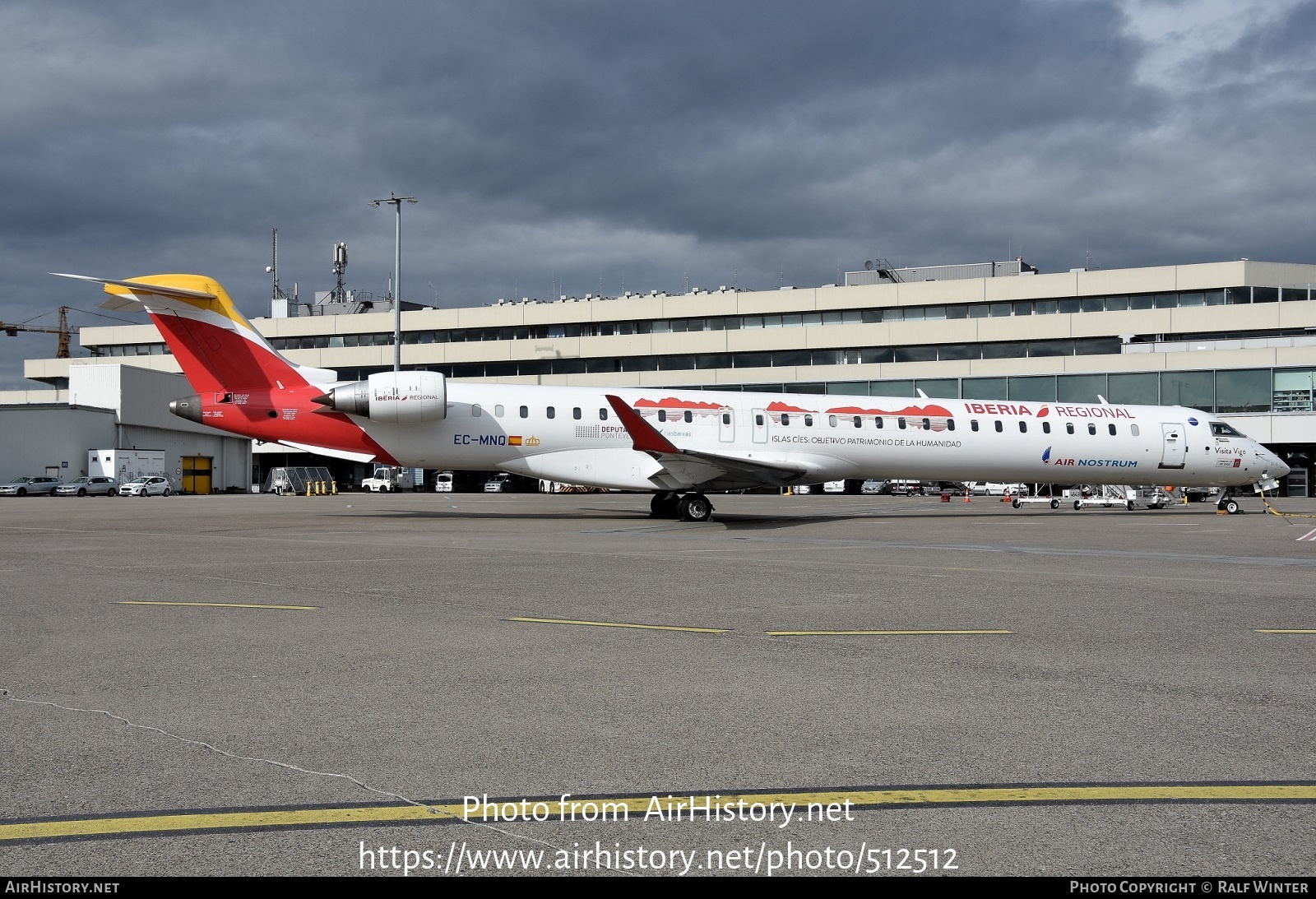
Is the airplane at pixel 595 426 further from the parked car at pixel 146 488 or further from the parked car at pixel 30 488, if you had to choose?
the parked car at pixel 30 488

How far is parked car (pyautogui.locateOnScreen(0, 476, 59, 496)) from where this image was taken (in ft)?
184

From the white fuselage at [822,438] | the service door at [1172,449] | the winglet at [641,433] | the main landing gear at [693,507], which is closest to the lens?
the winglet at [641,433]

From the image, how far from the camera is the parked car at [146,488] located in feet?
188

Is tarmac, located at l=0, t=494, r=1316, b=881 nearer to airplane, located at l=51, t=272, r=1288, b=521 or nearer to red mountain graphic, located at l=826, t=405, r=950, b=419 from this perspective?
airplane, located at l=51, t=272, r=1288, b=521

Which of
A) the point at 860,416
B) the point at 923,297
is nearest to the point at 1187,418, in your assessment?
the point at 860,416

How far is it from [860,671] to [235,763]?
13.1ft

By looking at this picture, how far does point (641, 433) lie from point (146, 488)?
4374 centimetres

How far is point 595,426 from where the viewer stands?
26.1m

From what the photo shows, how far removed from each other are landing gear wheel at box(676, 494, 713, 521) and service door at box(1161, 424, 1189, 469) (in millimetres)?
13415

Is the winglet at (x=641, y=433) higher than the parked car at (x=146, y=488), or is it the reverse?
the winglet at (x=641, y=433)

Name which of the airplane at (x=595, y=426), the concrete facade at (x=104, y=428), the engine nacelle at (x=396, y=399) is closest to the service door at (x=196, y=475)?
the concrete facade at (x=104, y=428)

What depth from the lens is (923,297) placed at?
70500 millimetres

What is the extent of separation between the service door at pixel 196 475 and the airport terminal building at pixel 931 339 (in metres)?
14.9
